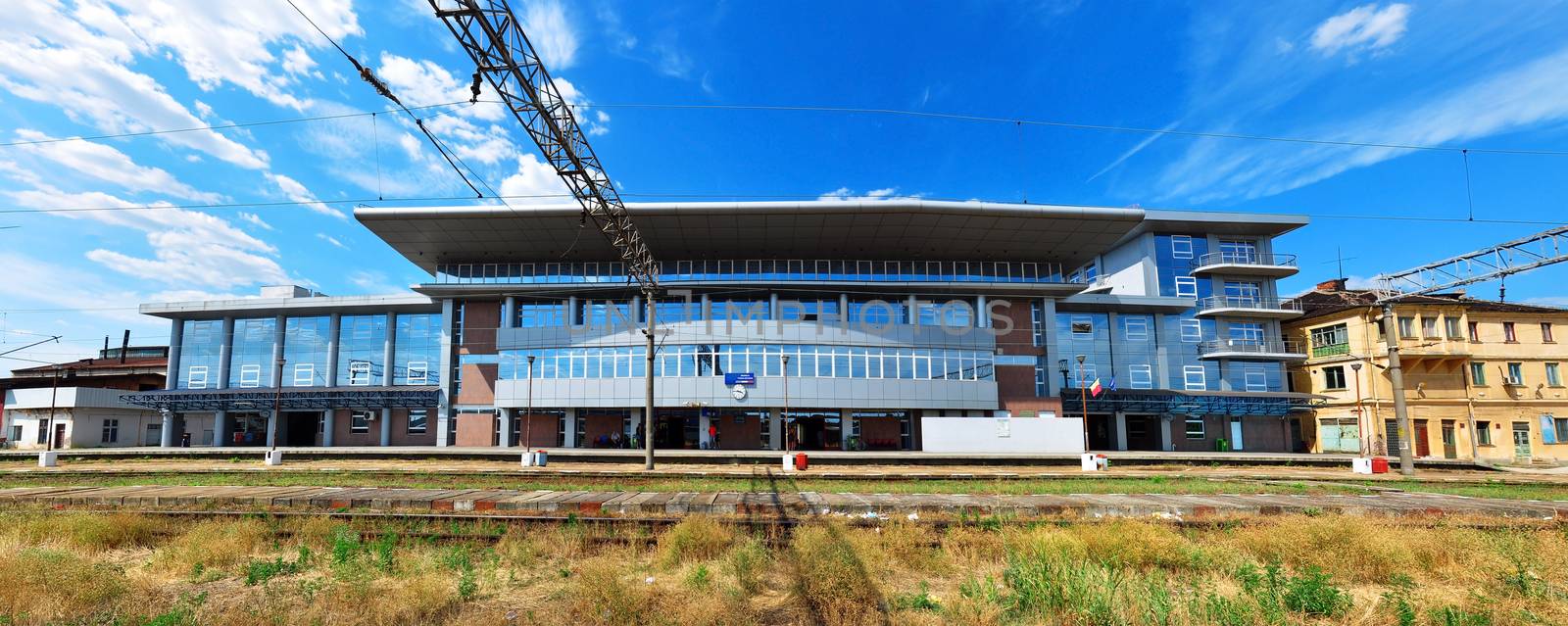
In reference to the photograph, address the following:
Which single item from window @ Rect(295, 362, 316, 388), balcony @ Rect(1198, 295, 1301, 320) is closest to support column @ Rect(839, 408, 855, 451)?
balcony @ Rect(1198, 295, 1301, 320)

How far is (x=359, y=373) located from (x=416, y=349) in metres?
4.48

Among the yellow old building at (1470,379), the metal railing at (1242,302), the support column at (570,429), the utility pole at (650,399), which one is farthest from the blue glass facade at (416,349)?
the yellow old building at (1470,379)

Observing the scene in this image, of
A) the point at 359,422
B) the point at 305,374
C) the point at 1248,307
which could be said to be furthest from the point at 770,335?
the point at 305,374

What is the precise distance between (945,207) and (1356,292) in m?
31.4

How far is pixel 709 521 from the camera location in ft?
33.1

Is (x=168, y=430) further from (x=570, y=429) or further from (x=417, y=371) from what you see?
(x=570, y=429)

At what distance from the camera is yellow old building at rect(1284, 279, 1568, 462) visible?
1576 inches

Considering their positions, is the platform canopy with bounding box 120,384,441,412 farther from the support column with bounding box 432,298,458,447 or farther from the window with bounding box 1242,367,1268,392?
the window with bounding box 1242,367,1268,392

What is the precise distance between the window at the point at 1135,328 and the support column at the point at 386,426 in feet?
160

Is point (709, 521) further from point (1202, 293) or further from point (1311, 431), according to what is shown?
point (1311, 431)

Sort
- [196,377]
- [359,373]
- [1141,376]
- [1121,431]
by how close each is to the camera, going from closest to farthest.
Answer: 1. [1121,431]
2. [1141,376]
3. [359,373]
4. [196,377]

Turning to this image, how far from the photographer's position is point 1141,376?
149 feet

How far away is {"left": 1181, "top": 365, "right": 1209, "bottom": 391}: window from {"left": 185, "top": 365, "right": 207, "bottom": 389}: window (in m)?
67.4

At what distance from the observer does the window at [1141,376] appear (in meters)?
45.2
